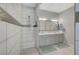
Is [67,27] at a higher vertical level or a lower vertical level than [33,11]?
lower

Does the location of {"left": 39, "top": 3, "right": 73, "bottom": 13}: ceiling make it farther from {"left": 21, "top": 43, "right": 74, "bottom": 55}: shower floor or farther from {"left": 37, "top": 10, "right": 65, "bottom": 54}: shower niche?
{"left": 21, "top": 43, "right": 74, "bottom": 55}: shower floor

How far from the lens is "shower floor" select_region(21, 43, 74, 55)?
5.59 feet

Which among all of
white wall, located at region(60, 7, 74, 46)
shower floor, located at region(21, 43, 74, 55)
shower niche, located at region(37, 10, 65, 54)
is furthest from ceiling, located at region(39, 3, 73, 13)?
shower floor, located at region(21, 43, 74, 55)

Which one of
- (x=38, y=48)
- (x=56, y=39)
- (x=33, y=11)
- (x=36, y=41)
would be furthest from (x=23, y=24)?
(x=56, y=39)

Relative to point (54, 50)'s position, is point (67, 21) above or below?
above

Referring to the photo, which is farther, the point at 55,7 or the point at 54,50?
the point at 54,50

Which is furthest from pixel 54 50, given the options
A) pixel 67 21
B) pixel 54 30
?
pixel 67 21

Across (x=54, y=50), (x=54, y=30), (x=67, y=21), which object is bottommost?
(x=54, y=50)

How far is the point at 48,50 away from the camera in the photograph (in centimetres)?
203

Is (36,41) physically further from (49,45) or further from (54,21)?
(54,21)

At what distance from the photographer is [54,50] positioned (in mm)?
1981

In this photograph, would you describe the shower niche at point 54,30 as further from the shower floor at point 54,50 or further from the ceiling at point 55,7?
the ceiling at point 55,7

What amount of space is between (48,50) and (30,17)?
3.02 ft

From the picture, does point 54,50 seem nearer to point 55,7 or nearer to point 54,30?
point 54,30
